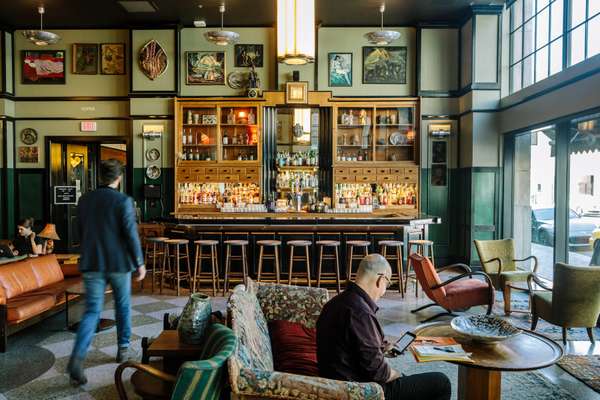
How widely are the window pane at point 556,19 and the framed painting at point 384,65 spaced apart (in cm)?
310

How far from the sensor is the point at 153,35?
10023 mm

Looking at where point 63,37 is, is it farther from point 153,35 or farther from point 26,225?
point 26,225

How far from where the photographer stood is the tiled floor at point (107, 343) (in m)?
3.77

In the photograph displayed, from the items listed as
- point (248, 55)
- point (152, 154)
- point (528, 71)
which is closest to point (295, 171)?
point (248, 55)

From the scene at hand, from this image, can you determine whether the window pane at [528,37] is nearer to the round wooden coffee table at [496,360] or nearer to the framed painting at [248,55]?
the framed painting at [248,55]

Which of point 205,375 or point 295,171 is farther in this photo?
point 295,171

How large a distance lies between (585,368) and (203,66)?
28.6 ft

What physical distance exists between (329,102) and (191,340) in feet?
25.3

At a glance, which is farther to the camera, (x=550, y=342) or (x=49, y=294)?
(x=49, y=294)

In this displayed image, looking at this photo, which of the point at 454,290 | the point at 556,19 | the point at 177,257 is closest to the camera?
the point at 454,290

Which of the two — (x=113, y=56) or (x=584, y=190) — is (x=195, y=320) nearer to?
(x=584, y=190)

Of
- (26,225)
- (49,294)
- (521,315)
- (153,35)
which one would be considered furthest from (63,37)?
(521,315)

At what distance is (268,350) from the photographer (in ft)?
10.0

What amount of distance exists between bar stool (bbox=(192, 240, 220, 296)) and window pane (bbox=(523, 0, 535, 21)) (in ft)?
22.4
